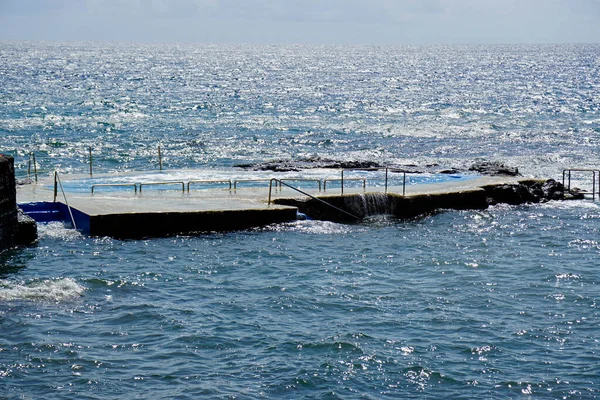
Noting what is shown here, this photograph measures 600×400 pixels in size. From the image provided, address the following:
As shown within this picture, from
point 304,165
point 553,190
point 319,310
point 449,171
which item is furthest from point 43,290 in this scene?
point 449,171

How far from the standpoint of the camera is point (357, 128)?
233 feet

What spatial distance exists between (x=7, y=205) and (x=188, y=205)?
249 inches

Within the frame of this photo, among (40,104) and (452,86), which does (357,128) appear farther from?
(452,86)

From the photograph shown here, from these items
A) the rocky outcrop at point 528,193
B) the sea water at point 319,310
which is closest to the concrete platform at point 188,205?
the sea water at point 319,310

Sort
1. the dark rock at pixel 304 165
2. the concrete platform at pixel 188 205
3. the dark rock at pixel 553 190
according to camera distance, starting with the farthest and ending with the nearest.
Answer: the dark rock at pixel 304 165, the dark rock at pixel 553 190, the concrete platform at pixel 188 205

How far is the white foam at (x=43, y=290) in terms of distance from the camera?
2277 cm

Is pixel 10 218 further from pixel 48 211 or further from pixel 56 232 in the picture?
pixel 48 211

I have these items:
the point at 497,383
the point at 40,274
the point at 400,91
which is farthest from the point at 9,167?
the point at 400,91

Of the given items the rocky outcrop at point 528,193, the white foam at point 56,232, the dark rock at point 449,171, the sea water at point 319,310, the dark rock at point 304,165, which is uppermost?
the dark rock at point 304,165

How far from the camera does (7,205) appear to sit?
88.4 ft

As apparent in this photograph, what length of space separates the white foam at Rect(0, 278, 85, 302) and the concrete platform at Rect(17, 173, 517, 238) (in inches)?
198

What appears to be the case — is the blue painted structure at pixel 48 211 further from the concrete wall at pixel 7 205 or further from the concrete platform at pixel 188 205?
the concrete wall at pixel 7 205

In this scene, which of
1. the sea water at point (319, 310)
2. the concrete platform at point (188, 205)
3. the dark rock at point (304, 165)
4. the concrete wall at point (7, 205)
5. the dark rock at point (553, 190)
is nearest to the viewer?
the sea water at point (319, 310)

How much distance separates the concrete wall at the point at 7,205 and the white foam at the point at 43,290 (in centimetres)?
321
